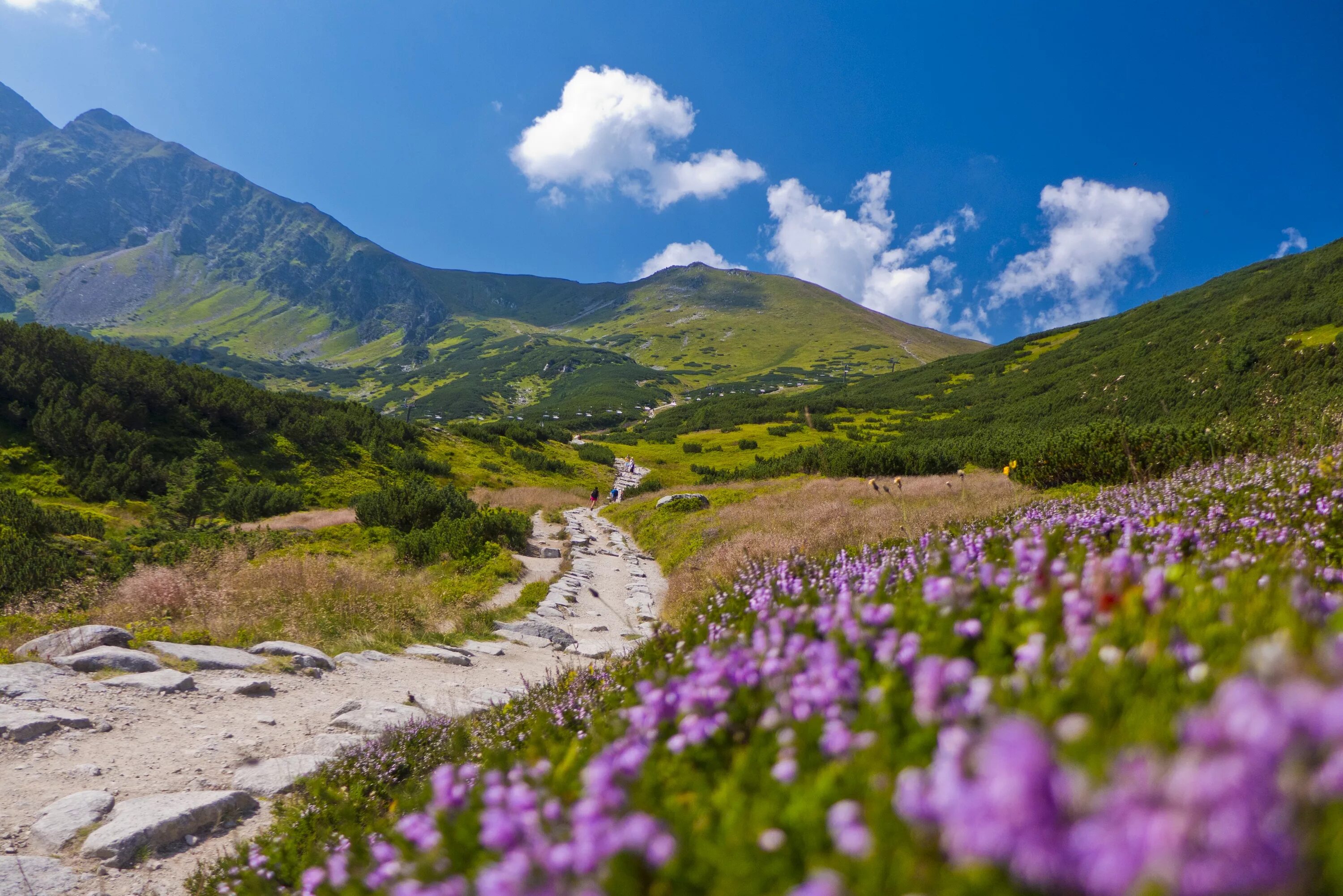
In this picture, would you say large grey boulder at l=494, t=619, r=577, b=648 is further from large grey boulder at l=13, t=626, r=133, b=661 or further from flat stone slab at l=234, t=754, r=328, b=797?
flat stone slab at l=234, t=754, r=328, b=797

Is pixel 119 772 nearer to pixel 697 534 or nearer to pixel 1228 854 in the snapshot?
pixel 1228 854

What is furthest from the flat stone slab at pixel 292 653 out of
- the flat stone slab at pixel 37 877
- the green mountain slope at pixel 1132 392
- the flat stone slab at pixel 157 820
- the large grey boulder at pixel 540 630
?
the green mountain slope at pixel 1132 392

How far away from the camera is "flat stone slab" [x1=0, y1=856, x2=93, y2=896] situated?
3.67 m

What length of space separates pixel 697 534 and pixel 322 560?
10736 mm

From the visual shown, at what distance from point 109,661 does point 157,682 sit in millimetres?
790

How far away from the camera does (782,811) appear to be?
1523mm

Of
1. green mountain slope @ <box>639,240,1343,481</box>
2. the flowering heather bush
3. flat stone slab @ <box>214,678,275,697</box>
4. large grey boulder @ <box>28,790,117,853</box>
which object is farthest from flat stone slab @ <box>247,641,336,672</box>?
green mountain slope @ <box>639,240,1343,481</box>

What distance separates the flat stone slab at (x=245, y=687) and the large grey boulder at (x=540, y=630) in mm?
4990

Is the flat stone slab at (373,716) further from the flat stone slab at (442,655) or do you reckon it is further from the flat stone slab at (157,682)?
the flat stone slab at (442,655)

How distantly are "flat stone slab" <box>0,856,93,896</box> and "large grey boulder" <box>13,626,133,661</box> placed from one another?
4262mm

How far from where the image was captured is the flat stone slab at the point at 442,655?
977 cm

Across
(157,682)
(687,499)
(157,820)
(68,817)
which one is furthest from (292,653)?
(687,499)

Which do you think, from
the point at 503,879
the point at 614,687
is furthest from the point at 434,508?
the point at 503,879

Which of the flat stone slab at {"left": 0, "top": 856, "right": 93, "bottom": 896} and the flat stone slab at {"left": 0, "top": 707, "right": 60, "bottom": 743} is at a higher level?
the flat stone slab at {"left": 0, "top": 856, "right": 93, "bottom": 896}
